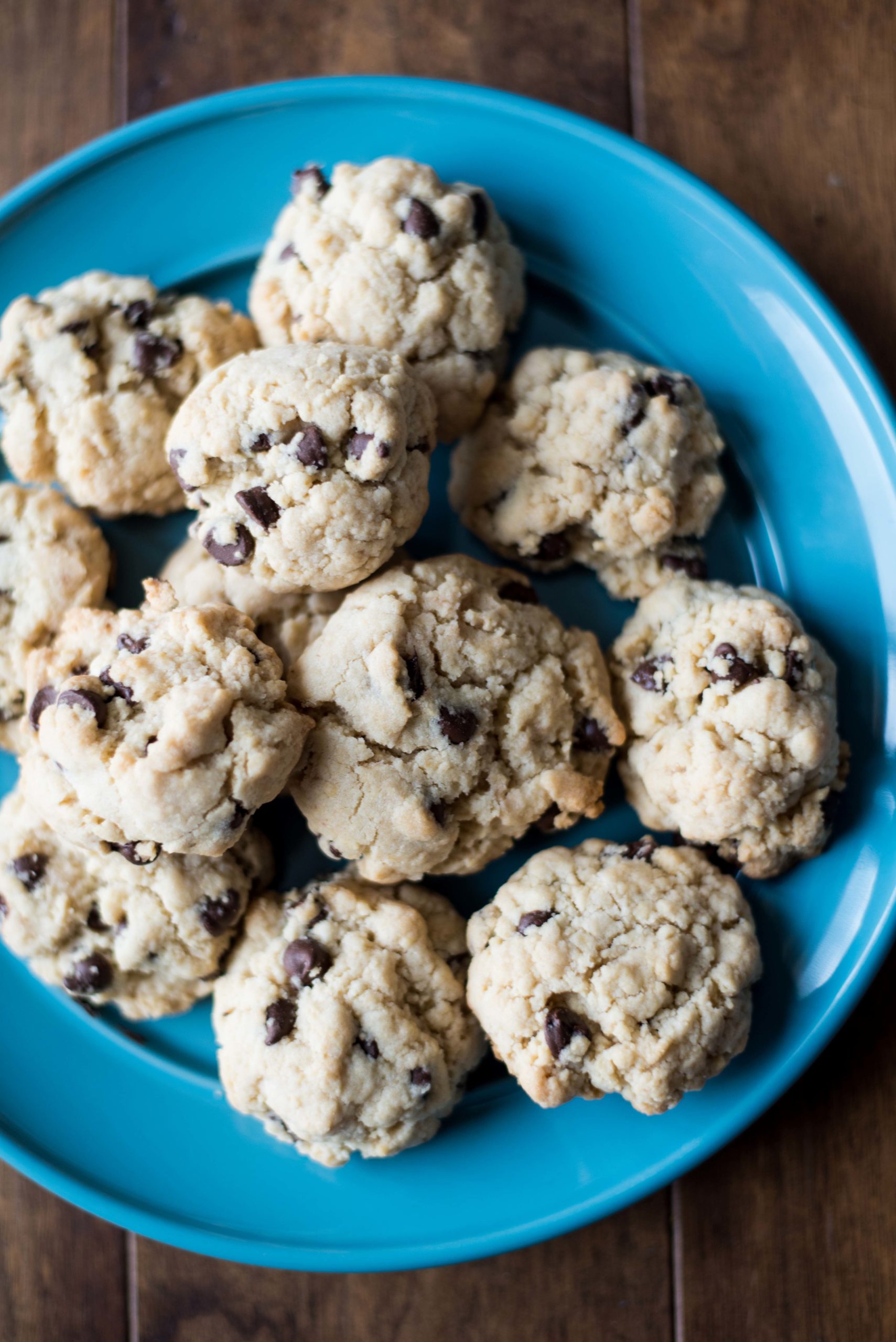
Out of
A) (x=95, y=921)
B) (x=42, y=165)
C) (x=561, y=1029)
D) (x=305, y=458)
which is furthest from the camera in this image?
(x=42, y=165)

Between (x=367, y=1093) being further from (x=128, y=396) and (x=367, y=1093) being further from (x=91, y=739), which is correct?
(x=128, y=396)

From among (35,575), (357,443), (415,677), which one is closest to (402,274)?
(357,443)

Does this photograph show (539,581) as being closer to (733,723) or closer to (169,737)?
(733,723)

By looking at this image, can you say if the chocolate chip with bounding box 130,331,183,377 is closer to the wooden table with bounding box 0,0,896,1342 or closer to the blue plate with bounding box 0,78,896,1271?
the blue plate with bounding box 0,78,896,1271

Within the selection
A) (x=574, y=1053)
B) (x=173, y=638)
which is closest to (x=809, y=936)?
(x=574, y=1053)

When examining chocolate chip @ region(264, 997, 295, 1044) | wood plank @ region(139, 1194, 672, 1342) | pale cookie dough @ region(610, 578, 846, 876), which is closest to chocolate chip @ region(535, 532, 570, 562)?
pale cookie dough @ region(610, 578, 846, 876)
